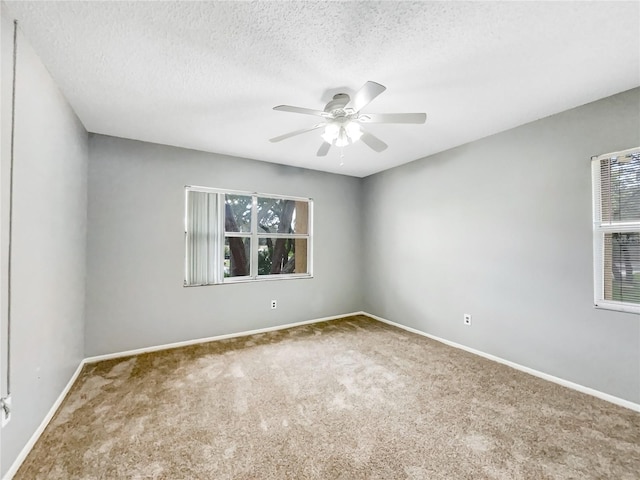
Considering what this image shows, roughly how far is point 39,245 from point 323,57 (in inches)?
86.6

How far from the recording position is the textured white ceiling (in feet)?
4.59

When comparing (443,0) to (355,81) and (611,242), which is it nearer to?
(355,81)

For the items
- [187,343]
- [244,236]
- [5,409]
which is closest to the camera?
[5,409]

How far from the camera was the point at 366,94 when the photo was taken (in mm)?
1718

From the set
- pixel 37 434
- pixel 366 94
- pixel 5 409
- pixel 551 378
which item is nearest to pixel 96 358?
pixel 37 434

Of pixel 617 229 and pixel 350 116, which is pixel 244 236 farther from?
pixel 617 229

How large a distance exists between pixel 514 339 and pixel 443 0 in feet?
9.77

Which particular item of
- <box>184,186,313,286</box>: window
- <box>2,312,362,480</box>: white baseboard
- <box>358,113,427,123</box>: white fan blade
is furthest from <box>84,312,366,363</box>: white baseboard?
<box>358,113,427,123</box>: white fan blade

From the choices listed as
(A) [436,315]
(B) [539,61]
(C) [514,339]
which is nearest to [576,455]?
(C) [514,339]

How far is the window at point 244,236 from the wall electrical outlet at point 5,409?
200 cm

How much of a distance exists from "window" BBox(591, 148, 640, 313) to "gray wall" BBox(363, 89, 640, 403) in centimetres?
6

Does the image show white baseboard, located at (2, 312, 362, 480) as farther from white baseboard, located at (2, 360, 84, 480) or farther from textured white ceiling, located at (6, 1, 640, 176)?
textured white ceiling, located at (6, 1, 640, 176)

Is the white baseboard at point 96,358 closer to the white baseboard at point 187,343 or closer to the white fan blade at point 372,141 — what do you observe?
the white baseboard at point 187,343

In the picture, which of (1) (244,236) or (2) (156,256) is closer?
(2) (156,256)
